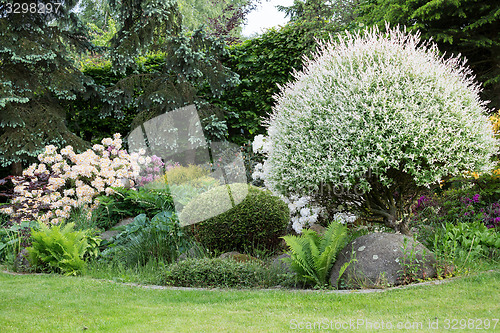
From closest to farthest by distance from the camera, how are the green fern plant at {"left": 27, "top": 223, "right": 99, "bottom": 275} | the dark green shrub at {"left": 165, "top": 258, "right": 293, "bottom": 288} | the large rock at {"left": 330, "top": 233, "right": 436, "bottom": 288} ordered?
1. the large rock at {"left": 330, "top": 233, "right": 436, "bottom": 288}
2. the dark green shrub at {"left": 165, "top": 258, "right": 293, "bottom": 288}
3. the green fern plant at {"left": 27, "top": 223, "right": 99, "bottom": 275}

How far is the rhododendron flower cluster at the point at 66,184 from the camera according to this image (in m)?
7.55

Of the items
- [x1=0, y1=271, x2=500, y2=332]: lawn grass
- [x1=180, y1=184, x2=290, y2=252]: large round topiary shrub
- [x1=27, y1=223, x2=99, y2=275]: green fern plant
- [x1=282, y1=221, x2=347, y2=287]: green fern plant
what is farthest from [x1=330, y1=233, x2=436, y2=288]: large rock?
[x1=27, y1=223, x2=99, y2=275]: green fern plant

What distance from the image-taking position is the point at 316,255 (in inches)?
173

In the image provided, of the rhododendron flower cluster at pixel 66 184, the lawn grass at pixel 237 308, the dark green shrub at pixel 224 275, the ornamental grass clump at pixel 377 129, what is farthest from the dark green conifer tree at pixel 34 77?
the ornamental grass clump at pixel 377 129

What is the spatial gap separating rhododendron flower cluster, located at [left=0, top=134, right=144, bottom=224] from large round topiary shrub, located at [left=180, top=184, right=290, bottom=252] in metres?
2.48

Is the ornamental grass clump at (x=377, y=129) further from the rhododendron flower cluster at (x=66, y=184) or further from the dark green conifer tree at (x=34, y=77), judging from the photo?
the dark green conifer tree at (x=34, y=77)

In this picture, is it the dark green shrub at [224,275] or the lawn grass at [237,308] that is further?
the dark green shrub at [224,275]

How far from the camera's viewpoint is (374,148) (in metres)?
4.32

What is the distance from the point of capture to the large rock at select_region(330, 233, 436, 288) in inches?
166

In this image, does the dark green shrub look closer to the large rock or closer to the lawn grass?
the lawn grass

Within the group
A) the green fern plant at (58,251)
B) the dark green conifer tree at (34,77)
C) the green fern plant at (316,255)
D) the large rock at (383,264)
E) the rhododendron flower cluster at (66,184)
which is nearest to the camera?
the large rock at (383,264)

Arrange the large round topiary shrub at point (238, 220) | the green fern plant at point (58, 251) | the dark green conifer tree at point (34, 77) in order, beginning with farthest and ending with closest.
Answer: the dark green conifer tree at point (34, 77) < the large round topiary shrub at point (238, 220) < the green fern plant at point (58, 251)

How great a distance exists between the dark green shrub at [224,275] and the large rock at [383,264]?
0.64 metres

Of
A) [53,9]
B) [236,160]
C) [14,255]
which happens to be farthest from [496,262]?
[53,9]
